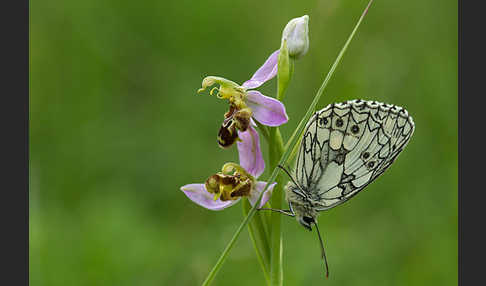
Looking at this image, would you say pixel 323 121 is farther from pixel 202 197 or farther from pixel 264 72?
pixel 202 197

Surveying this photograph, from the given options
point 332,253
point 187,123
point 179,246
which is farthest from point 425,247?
point 187,123

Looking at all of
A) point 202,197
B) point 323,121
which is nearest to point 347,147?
point 323,121

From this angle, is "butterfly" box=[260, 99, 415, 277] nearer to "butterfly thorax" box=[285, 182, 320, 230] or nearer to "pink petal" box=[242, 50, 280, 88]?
"butterfly thorax" box=[285, 182, 320, 230]

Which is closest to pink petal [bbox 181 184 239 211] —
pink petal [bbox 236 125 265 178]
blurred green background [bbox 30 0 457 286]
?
pink petal [bbox 236 125 265 178]

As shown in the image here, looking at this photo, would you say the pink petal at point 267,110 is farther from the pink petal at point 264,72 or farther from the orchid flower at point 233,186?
the orchid flower at point 233,186

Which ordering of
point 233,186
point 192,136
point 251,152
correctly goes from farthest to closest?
1. point 192,136
2. point 251,152
3. point 233,186

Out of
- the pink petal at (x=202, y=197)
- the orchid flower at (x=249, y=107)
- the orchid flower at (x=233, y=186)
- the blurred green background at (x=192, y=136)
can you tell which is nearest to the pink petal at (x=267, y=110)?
the orchid flower at (x=249, y=107)

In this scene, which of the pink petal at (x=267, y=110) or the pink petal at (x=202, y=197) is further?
the pink petal at (x=202, y=197)
